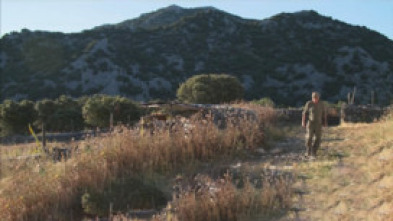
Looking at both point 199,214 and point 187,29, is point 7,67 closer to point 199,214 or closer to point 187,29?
point 187,29

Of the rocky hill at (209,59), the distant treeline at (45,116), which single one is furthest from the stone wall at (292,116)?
the rocky hill at (209,59)

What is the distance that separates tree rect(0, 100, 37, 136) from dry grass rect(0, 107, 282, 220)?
21.8 meters

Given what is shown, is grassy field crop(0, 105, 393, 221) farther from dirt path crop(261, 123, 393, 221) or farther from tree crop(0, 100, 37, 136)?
tree crop(0, 100, 37, 136)

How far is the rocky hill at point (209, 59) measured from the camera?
4775 centimetres

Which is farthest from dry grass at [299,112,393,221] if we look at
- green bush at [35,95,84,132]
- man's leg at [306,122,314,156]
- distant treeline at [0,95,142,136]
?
green bush at [35,95,84,132]

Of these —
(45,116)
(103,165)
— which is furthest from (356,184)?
(45,116)

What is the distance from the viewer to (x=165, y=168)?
7922mm

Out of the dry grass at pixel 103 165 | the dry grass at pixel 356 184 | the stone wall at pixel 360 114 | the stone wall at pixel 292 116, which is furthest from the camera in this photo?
the stone wall at pixel 292 116

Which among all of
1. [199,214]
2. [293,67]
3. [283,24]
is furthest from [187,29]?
[199,214]

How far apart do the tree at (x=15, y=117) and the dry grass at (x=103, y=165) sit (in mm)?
21778

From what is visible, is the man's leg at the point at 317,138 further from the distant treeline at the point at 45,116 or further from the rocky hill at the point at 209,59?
the rocky hill at the point at 209,59

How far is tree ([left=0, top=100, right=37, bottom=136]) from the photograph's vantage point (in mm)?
28297

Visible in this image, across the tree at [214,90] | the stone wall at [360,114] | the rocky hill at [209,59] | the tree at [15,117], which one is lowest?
the tree at [15,117]

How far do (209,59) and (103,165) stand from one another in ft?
165
